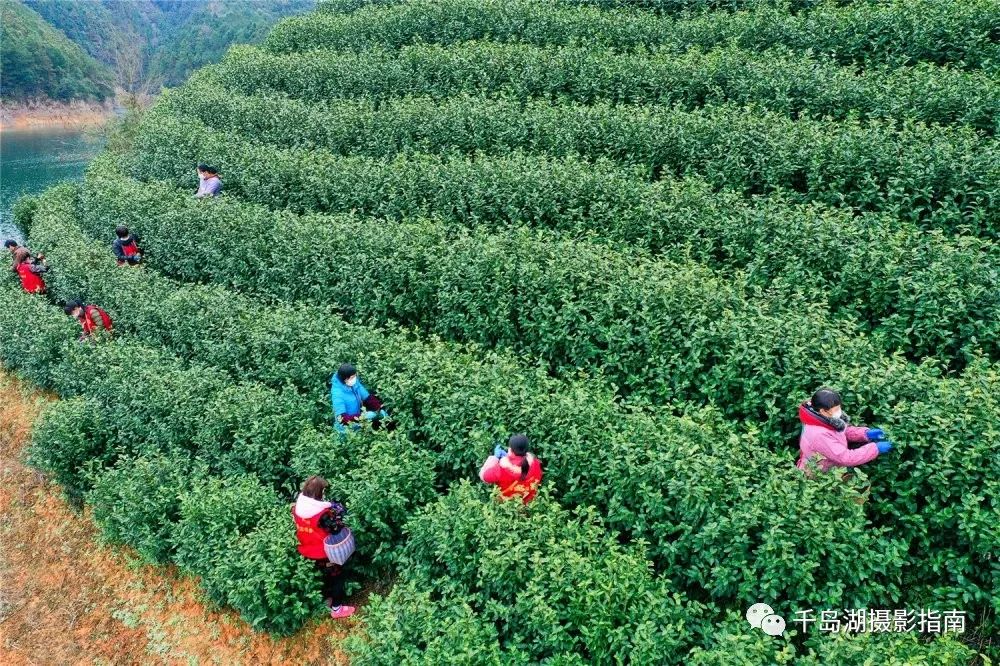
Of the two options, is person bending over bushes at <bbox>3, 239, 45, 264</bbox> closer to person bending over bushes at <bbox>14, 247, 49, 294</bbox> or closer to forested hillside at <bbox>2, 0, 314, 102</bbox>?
person bending over bushes at <bbox>14, 247, 49, 294</bbox>

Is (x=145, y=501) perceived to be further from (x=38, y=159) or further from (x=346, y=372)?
(x=38, y=159)

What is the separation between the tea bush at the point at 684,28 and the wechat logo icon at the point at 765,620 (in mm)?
11660

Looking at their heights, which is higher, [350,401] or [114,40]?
[114,40]

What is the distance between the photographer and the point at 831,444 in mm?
6383

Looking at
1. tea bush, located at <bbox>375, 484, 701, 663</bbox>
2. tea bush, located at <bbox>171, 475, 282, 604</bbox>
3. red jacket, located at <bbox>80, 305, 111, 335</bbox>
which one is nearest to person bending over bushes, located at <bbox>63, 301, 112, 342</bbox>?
red jacket, located at <bbox>80, 305, 111, 335</bbox>

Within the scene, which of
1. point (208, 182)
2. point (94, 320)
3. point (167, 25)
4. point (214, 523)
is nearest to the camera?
point (214, 523)

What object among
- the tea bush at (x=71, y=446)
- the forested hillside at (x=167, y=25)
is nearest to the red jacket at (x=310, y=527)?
the tea bush at (x=71, y=446)

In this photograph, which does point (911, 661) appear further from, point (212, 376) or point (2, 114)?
point (2, 114)

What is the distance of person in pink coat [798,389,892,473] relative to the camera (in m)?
6.33

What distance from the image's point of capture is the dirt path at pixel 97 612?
7.81 metres

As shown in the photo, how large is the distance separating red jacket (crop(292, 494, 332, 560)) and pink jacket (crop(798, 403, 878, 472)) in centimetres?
490

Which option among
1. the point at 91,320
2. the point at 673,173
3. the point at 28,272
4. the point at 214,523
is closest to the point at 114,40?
the point at 28,272

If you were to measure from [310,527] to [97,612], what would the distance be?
12.8 ft

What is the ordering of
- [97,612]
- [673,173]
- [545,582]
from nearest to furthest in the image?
[545,582]
[97,612]
[673,173]
